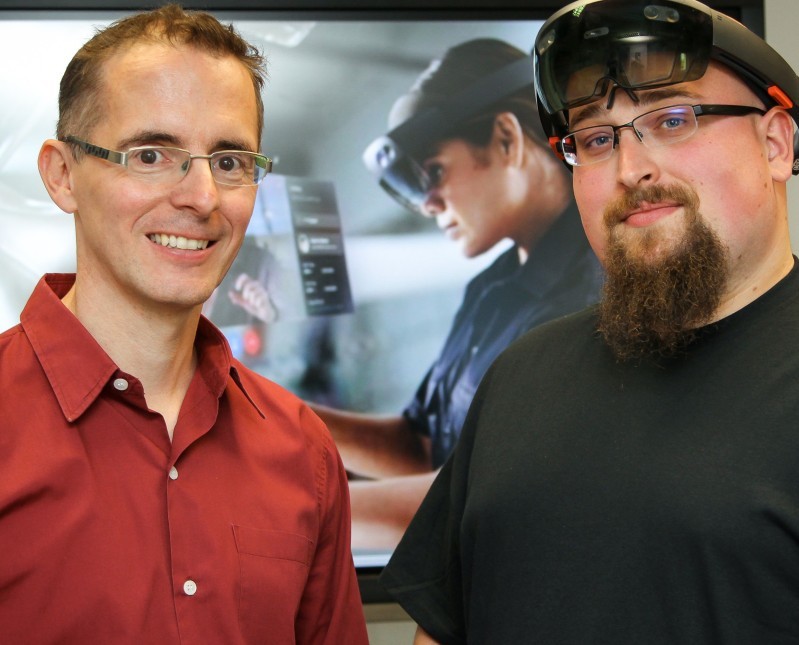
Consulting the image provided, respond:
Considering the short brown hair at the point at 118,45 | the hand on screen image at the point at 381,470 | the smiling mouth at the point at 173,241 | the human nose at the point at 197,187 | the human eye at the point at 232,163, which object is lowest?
the hand on screen image at the point at 381,470

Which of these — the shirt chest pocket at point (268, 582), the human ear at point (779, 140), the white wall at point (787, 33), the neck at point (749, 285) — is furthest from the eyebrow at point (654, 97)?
the white wall at point (787, 33)

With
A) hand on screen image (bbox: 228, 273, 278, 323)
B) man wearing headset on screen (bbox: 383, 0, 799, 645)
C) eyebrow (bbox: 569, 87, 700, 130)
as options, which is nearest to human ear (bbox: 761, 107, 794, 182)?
man wearing headset on screen (bbox: 383, 0, 799, 645)

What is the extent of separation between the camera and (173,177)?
1414mm

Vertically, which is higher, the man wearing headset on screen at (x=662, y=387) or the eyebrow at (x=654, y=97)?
the eyebrow at (x=654, y=97)

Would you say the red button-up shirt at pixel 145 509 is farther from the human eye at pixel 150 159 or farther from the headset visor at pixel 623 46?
the headset visor at pixel 623 46

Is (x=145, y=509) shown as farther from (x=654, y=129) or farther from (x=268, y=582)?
(x=654, y=129)

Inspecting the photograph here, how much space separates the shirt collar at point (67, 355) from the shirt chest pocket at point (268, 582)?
25 cm

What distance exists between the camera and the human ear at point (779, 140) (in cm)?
138

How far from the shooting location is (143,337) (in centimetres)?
146

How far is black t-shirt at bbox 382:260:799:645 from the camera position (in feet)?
3.88

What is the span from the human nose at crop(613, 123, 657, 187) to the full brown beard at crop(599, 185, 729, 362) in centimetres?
2

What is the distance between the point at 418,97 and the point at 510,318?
0.60m

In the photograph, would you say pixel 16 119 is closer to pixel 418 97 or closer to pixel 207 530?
pixel 418 97

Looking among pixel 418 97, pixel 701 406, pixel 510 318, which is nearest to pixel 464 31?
pixel 418 97
